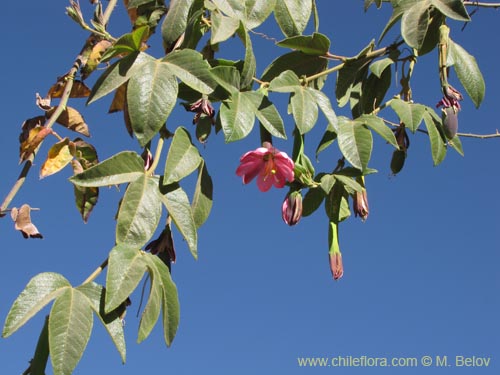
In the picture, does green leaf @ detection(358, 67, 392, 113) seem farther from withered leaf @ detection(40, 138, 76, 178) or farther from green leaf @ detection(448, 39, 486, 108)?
withered leaf @ detection(40, 138, 76, 178)

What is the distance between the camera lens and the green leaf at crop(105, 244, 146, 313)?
934 mm

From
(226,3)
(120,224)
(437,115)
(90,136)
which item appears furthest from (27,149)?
(437,115)

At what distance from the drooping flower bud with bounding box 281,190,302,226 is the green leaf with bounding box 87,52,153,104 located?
31cm

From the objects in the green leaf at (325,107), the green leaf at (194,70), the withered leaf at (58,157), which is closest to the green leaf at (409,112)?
the green leaf at (325,107)

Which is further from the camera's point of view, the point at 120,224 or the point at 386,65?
the point at 386,65

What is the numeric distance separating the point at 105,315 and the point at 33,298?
0.10m

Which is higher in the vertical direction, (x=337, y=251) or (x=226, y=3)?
(x=226, y=3)

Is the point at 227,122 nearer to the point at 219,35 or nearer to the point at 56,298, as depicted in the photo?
the point at 219,35

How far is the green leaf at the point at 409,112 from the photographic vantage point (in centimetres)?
118

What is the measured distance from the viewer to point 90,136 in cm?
124

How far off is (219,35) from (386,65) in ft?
1.14

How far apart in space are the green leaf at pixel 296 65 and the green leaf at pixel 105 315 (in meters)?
0.45

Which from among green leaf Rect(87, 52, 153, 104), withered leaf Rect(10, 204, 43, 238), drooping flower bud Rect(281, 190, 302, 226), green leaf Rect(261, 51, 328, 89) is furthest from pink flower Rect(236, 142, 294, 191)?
withered leaf Rect(10, 204, 43, 238)

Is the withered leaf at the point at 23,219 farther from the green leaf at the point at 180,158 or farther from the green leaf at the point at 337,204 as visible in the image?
the green leaf at the point at 337,204
